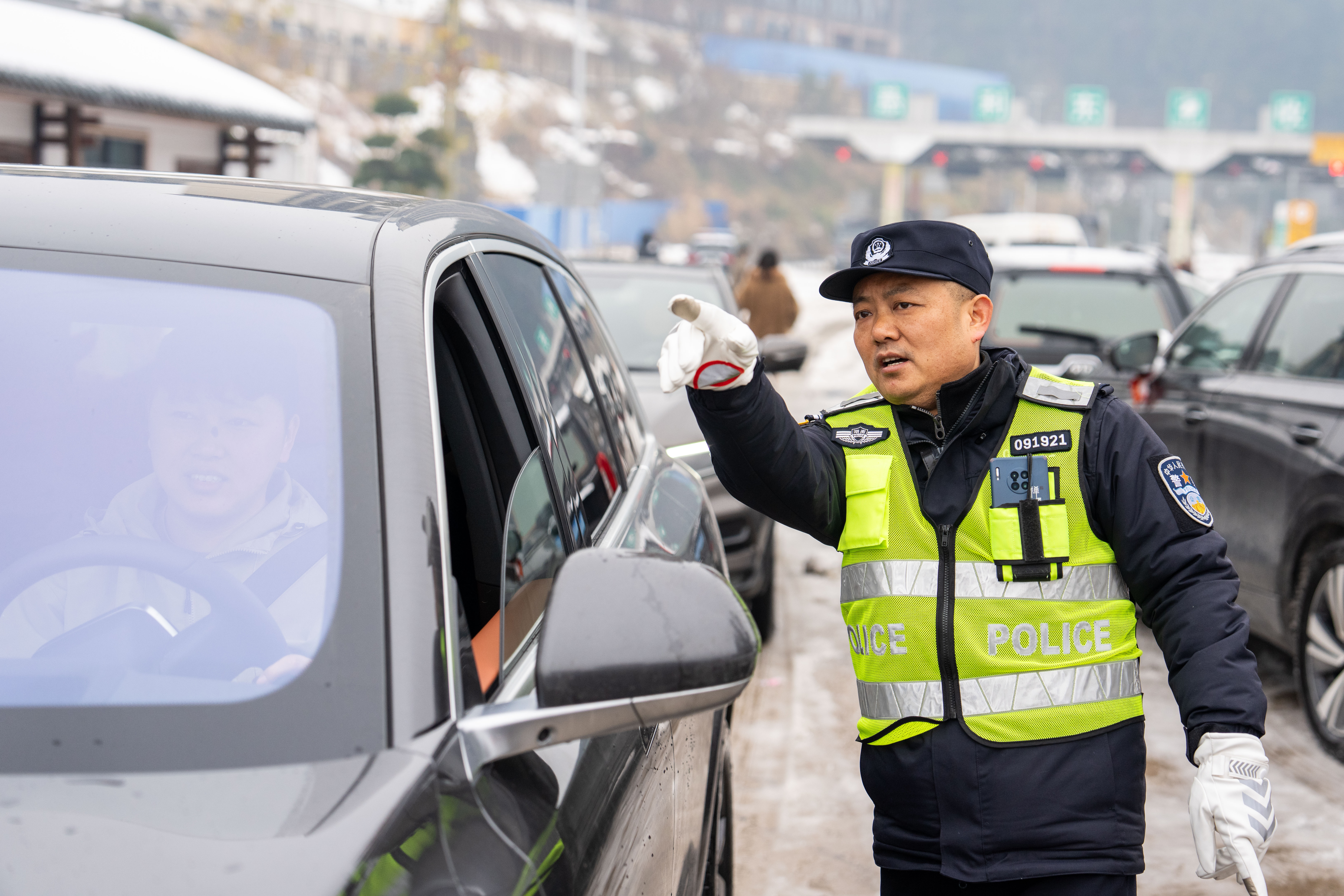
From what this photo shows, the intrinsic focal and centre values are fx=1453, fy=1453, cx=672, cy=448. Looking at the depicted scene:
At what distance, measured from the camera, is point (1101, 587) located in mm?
2418

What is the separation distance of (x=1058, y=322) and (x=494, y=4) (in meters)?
95.1

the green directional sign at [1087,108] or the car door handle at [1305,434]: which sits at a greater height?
the green directional sign at [1087,108]

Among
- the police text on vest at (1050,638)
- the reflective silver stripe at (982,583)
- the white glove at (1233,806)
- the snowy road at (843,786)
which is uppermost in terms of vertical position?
the reflective silver stripe at (982,583)

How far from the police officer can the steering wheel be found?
0.82 metres

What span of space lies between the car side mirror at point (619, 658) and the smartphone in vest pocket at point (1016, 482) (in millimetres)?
773

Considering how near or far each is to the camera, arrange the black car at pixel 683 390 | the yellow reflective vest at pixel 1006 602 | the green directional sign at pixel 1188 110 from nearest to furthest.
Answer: the yellow reflective vest at pixel 1006 602, the black car at pixel 683 390, the green directional sign at pixel 1188 110

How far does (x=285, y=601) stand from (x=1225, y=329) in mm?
5667

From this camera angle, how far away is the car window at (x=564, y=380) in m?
2.62

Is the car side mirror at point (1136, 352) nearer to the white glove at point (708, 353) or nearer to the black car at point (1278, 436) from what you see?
the black car at point (1278, 436)

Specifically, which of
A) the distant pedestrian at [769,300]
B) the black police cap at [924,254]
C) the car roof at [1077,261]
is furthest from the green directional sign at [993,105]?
the black police cap at [924,254]

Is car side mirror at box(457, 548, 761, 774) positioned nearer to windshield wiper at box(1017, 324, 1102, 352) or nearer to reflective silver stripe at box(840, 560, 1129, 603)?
reflective silver stripe at box(840, 560, 1129, 603)

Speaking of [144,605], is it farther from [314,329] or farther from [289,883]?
[289,883]

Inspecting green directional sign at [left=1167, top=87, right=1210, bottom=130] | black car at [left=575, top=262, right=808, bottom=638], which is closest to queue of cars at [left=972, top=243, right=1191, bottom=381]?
black car at [left=575, top=262, right=808, bottom=638]

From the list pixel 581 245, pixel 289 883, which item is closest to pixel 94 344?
pixel 289 883
